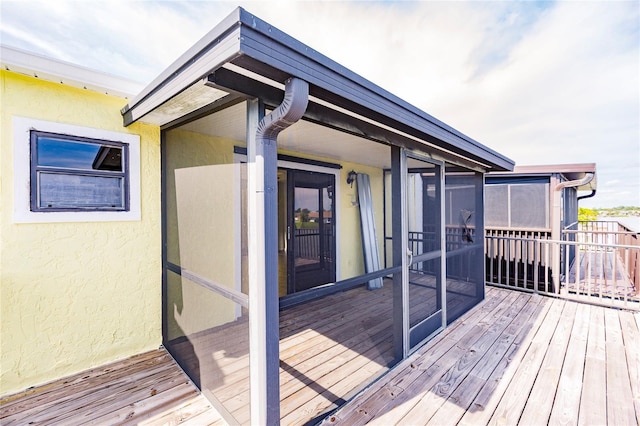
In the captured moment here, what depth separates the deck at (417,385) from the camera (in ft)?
6.29

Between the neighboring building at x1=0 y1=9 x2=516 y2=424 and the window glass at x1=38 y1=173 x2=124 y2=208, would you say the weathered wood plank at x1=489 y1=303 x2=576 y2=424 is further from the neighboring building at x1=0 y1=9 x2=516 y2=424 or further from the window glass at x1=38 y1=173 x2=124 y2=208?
the window glass at x1=38 y1=173 x2=124 y2=208

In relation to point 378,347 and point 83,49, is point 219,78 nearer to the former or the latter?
point 378,347

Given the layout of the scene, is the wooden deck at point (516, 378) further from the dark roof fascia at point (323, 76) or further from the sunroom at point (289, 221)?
the dark roof fascia at point (323, 76)

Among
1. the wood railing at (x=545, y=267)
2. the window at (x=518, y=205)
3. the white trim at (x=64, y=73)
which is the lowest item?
the wood railing at (x=545, y=267)

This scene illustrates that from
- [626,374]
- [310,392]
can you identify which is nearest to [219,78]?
[310,392]

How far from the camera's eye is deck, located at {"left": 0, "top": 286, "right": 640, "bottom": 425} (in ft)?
6.29

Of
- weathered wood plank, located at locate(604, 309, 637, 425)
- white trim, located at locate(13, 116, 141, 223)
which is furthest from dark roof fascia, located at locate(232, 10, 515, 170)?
weathered wood plank, located at locate(604, 309, 637, 425)

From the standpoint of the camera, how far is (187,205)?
8.12ft

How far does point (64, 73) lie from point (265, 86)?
1.74 meters

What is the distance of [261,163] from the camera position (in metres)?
1.46

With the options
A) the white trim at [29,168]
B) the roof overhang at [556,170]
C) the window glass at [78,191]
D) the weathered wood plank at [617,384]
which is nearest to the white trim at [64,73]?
the white trim at [29,168]

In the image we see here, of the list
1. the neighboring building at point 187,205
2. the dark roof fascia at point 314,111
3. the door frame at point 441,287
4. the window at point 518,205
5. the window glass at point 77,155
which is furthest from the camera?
the window at point 518,205

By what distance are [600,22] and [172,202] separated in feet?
23.6

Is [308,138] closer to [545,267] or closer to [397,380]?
[397,380]
